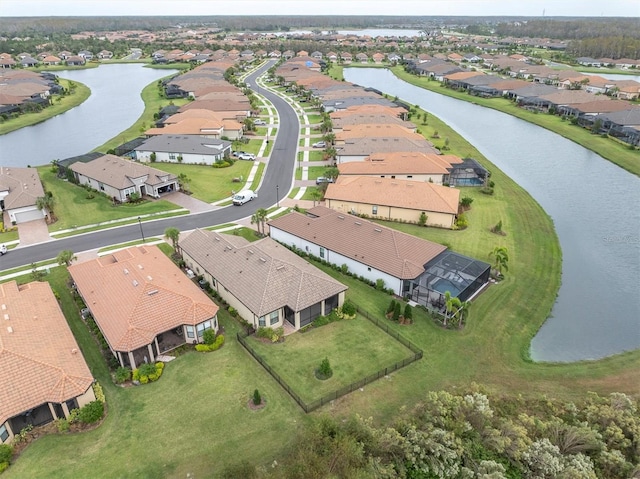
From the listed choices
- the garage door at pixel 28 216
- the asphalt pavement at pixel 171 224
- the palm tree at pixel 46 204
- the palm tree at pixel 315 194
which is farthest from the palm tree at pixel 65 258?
the palm tree at pixel 315 194

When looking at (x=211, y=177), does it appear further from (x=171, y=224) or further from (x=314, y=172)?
(x=171, y=224)

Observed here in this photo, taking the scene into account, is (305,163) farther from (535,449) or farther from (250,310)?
(535,449)

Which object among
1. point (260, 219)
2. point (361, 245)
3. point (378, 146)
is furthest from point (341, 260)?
point (378, 146)

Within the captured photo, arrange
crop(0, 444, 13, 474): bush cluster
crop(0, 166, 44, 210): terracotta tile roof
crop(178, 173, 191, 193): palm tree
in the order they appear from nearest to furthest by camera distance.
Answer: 1. crop(0, 444, 13, 474): bush cluster
2. crop(0, 166, 44, 210): terracotta tile roof
3. crop(178, 173, 191, 193): palm tree

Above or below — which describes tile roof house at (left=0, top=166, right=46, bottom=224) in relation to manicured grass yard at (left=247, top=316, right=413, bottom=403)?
above

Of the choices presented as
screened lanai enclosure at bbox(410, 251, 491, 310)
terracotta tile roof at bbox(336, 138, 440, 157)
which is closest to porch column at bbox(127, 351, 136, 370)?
screened lanai enclosure at bbox(410, 251, 491, 310)

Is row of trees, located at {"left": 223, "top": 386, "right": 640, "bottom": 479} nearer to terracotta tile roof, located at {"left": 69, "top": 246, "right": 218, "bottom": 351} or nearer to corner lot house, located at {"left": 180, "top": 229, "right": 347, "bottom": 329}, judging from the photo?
corner lot house, located at {"left": 180, "top": 229, "right": 347, "bottom": 329}
